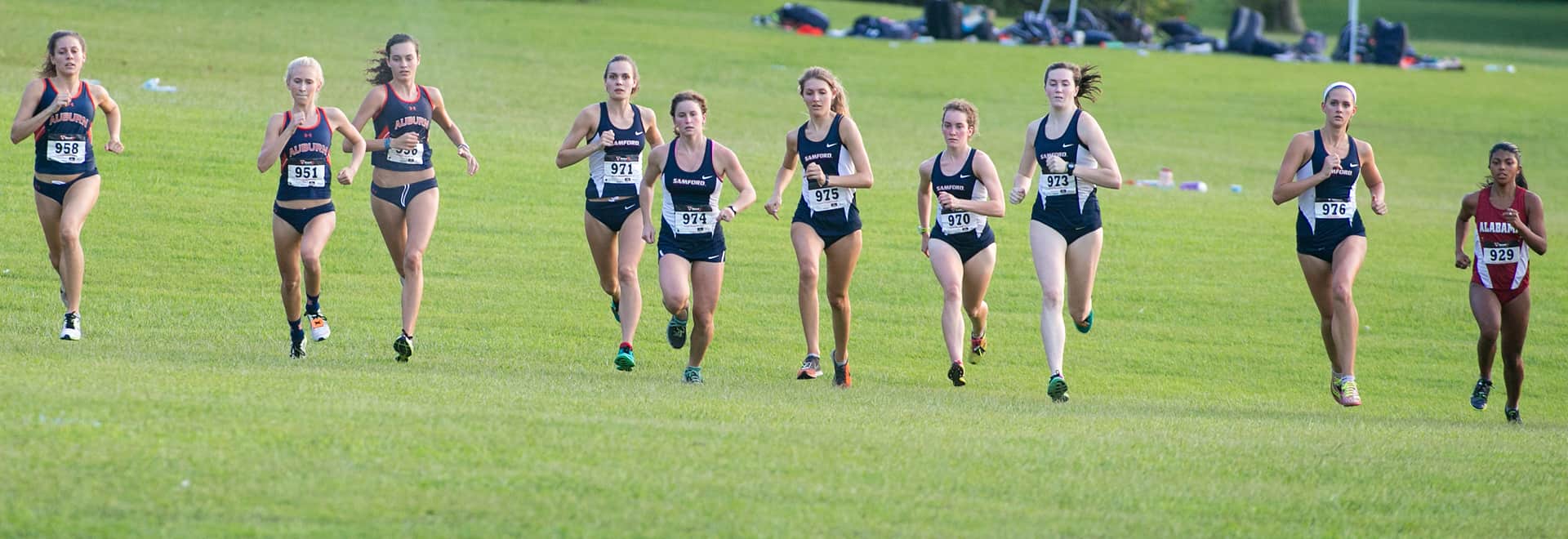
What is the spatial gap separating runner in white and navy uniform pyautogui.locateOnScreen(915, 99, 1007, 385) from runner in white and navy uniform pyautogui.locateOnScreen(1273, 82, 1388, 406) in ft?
6.78

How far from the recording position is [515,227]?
19281 mm

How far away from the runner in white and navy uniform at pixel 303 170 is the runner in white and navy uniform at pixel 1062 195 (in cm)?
465

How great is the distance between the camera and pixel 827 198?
11578mm

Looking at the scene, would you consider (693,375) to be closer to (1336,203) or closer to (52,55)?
(1336,203)

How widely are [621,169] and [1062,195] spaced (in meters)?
3.22

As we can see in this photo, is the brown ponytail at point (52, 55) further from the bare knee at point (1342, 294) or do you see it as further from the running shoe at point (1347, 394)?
the running shoe at point (1347, 394)

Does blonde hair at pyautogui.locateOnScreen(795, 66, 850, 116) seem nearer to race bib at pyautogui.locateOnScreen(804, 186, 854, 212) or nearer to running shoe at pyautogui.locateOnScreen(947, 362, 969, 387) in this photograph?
race bib at pyautogui.locateOnScreen(804, 186, 854, 212)

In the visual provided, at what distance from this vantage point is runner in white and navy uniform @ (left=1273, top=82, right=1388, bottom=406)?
11.6 m

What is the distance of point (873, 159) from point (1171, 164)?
19.3 feet

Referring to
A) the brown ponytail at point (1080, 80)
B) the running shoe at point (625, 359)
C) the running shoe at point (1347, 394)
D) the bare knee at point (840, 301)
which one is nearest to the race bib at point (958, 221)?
the bare knee at point (840, 301)

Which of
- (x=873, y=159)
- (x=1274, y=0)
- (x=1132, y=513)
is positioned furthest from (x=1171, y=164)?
(x=1274, y=0)

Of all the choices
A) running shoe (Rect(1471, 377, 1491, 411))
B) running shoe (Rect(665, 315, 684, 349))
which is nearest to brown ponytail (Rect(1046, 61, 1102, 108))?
running shoe (Rect(665, 315, 684, 349))

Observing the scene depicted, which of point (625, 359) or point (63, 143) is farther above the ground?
point (63, 143)

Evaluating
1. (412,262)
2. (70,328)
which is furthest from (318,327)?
(70,328)
